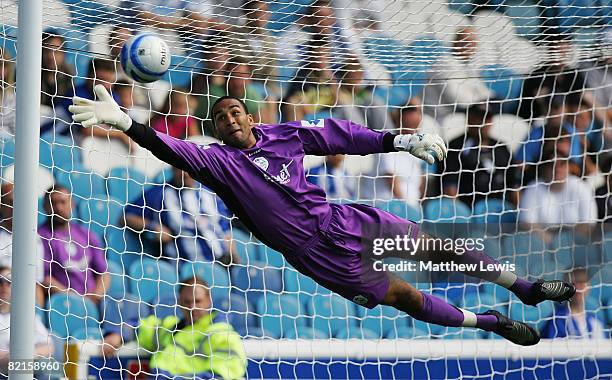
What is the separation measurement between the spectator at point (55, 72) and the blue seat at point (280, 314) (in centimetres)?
154

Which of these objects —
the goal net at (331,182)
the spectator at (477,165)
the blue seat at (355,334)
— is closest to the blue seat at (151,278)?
the goal net at (331,182)

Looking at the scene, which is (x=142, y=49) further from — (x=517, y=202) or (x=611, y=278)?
(x=611, y=278)

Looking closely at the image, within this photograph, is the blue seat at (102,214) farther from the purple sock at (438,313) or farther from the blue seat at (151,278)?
the purple sock at (438,313)

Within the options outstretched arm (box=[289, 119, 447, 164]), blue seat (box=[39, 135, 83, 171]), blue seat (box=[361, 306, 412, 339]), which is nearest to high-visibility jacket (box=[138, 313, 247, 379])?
blue seat (box=[361, 306, 412, 339])

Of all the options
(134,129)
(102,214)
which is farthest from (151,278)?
(134,129)

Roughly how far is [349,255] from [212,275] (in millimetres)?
1276

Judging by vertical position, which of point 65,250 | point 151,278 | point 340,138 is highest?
point 340,138

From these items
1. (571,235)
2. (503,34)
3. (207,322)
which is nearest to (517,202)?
(571,235)

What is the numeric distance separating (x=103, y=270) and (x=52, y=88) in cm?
100

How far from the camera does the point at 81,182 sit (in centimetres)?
550

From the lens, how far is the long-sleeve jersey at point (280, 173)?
14.5 feet

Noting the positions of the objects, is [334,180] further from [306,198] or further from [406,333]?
[306,198]

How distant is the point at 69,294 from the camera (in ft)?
17.8

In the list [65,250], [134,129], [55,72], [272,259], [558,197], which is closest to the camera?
[134,129]
